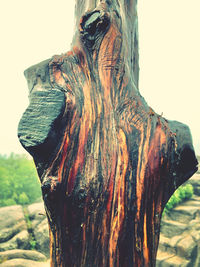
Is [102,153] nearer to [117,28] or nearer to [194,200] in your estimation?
[117,28]

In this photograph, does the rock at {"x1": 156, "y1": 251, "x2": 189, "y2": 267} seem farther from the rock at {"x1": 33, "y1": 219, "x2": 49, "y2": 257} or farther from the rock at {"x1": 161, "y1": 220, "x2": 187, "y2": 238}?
the rock at {"x1": 33, "y1": 219, "x2": 49, "y2": 257}

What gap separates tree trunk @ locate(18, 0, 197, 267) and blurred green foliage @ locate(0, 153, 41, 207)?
11508mm

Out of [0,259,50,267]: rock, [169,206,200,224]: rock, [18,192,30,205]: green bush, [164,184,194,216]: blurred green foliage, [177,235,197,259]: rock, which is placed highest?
[164,184,194,216]: blurred green foliage

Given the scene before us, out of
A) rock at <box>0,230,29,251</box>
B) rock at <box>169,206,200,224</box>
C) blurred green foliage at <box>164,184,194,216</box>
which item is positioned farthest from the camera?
blurred green foliage at <box>164,184,194,216</box>

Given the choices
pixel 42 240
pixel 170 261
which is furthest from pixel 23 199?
pixel 170 261

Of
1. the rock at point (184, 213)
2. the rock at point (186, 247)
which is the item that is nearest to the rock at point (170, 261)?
the rock at point (186, 247)

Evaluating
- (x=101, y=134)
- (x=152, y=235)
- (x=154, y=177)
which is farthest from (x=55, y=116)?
(x=152, y=235)

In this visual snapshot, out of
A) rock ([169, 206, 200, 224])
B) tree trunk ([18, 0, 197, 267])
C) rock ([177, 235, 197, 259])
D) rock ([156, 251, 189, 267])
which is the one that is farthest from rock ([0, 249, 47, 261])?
tree trunk ([18, 0, 197, 267])

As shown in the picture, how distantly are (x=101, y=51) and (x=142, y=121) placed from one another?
0.59 metres

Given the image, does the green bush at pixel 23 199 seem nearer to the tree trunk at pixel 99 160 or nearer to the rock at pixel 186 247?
the rock at pixel 186 247

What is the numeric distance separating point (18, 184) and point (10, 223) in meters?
5.23

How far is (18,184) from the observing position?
12867mm

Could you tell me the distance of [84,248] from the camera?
3.69 feet

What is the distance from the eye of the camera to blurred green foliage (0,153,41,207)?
11.8 metres
